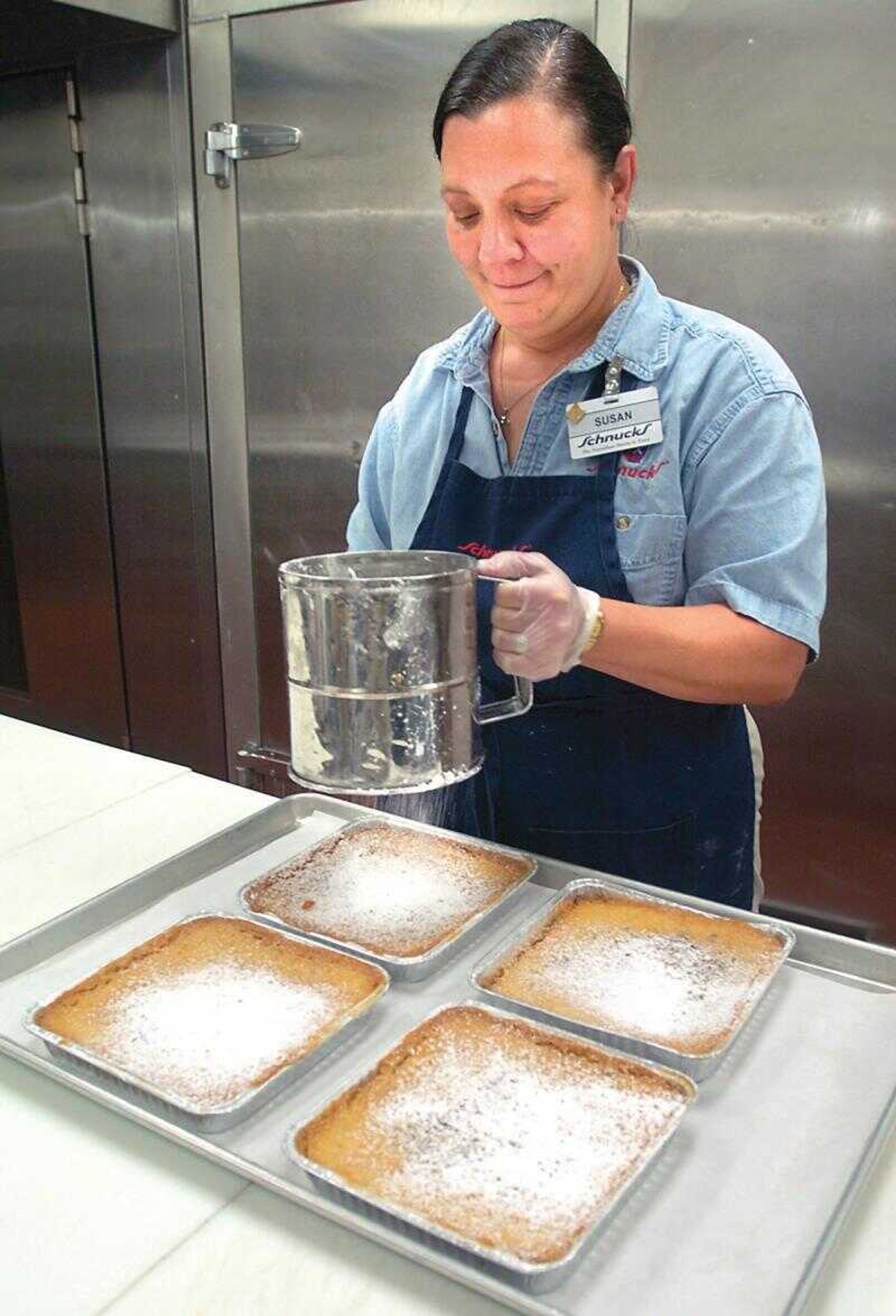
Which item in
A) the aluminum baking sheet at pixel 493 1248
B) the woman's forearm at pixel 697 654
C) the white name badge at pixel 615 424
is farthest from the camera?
the white name badge at pixel 615 424

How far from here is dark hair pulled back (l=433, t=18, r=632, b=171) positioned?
1115 millimetres

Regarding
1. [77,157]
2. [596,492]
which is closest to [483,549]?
[596,492]

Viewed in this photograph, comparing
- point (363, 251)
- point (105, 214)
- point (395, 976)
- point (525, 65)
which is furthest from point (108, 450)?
point (395, 976)

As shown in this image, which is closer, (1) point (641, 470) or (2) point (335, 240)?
(1) point (641, 470)

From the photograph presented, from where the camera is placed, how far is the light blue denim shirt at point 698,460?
1168mm

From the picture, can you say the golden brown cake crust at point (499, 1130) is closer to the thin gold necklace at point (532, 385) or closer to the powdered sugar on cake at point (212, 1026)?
the powdered sugar on cake at point (212, 1026)

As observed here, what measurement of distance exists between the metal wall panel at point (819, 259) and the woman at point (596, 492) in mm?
632

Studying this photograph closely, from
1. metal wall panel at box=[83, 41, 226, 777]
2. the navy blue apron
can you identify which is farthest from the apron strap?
metal wall panel at box=[83, 41, 226, 777]

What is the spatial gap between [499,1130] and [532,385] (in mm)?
880

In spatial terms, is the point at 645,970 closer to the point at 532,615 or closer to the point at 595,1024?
the point at 595,1024

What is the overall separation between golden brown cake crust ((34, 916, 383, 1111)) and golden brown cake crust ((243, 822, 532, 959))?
47 mm

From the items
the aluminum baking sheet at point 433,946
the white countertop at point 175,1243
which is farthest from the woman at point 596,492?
the white countertop at point 175,1243

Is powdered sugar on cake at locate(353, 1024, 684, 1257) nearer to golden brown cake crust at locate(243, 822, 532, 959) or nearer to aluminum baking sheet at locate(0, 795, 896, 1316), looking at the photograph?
aluminum baking sheet at locate(0, 795, 896, 1316)

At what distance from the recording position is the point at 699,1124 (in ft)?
2.62
